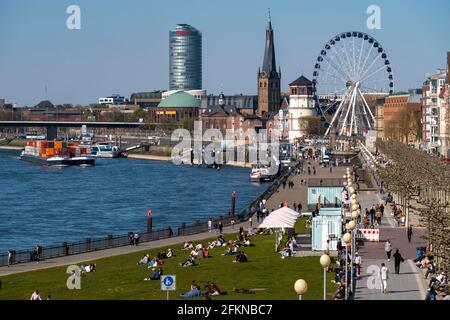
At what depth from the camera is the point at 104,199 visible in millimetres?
79500

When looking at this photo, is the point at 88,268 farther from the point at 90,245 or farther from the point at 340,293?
the point at 340,293

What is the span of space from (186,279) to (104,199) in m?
51.4

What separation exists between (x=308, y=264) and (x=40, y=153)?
4963 inches

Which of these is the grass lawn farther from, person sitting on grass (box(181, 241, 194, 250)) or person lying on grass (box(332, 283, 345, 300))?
person sitting on grass (box(181, 241, 194, 250))

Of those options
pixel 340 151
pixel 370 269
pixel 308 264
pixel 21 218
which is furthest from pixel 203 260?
pixel 340 151

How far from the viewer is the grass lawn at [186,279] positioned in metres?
25.8

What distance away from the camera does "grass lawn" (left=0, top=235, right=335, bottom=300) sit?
2581 cm

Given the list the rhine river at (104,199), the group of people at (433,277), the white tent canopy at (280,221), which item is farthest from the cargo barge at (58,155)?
the group of people at (433,277)

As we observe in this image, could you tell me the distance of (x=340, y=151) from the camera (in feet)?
398

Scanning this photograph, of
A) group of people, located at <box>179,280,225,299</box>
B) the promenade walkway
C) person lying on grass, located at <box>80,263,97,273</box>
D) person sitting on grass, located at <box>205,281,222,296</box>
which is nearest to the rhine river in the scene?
person lying on grass, located at <box>80,263,97,273</box>

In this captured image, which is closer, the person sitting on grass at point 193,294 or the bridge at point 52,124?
the person sitting on grass at point 193,294

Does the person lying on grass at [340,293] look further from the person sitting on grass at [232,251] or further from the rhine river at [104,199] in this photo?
the rhine river at [104,199]

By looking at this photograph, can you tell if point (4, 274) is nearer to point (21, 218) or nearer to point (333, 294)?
point (333, 294)

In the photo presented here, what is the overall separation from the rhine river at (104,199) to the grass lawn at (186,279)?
1583cm
